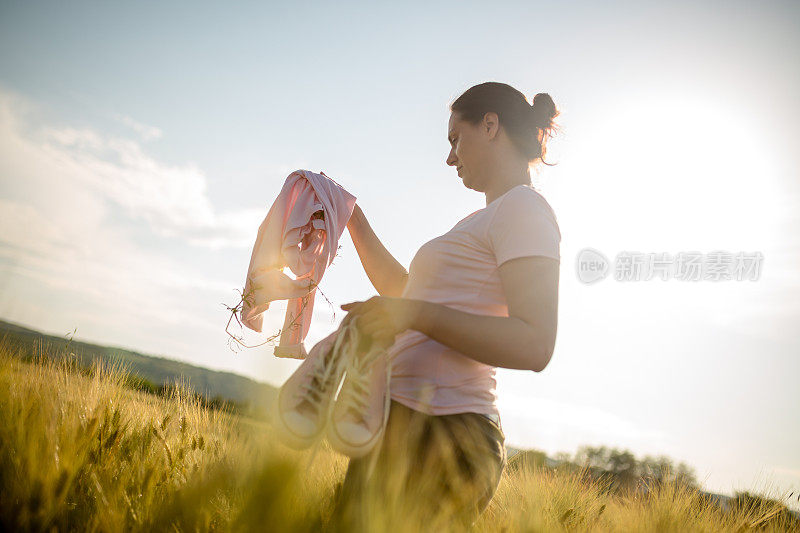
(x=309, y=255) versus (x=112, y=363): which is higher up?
(x=309, y=255)

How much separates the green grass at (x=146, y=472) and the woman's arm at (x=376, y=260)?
1.00 metres

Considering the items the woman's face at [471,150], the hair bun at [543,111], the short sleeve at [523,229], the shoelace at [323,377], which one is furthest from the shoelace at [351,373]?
the hair bun at [543,111]

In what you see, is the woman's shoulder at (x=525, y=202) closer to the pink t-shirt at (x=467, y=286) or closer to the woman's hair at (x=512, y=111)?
the pink t-shirt at (x=467, y=286)

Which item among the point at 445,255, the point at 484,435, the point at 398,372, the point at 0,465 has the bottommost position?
the point at 0,465

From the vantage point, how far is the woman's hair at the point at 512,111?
2.28 m

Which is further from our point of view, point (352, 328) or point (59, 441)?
point (59, 441)

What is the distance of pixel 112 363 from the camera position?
3.64 m

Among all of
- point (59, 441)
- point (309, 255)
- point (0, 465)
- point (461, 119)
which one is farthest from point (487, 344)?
A: point (0, 465)

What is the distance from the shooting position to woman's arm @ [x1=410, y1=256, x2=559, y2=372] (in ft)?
5.08

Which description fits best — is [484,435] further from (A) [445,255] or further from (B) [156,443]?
(B) [156,443]

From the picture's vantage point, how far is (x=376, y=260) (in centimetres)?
286

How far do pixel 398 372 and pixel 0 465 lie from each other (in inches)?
55.6

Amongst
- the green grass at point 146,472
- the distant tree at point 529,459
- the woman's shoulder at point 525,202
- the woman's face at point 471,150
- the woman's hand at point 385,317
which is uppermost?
the woman's face at point 471,150

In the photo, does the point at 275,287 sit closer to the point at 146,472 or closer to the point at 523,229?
the point at 146,472
